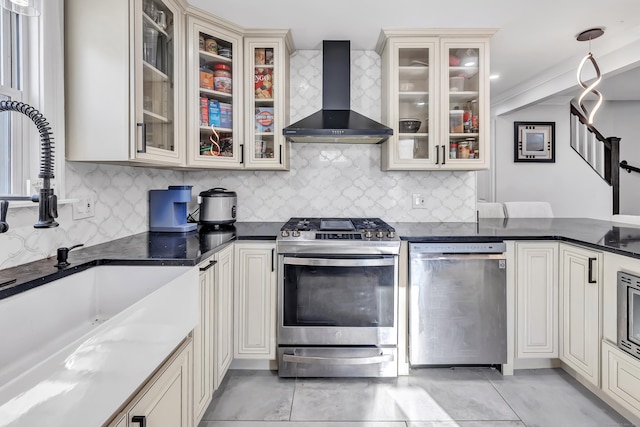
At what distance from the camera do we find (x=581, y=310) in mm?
1998

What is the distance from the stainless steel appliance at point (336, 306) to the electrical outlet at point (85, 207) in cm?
101

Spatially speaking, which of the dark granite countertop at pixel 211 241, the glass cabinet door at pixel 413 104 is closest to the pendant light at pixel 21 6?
the dark granite countertop at pixel 211 241

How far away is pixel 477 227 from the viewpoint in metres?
2.57

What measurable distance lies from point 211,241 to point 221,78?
1205mm

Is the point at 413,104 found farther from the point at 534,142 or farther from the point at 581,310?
the point at 534,142

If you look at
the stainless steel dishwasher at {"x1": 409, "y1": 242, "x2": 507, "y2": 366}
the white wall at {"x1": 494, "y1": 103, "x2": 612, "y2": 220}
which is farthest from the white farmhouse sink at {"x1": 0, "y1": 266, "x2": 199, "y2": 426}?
the white wall at {"x1": 494, "y1": 103, "x2": 612, "y2": 220}

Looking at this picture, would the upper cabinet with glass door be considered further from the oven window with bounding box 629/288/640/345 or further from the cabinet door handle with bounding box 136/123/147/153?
the oven window with bounding box 629/288/640/345

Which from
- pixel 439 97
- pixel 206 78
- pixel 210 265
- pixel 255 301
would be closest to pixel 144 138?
pixel 210 265

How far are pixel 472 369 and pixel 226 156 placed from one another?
2.25 meters

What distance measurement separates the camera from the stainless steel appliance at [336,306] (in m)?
2.10

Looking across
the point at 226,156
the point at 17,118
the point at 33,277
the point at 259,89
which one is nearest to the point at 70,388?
the point at 33,277

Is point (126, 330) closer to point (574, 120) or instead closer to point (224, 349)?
point (224, 349)

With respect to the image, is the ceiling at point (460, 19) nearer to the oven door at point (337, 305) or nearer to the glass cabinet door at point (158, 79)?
the glass cabinet door at point (158, 79)

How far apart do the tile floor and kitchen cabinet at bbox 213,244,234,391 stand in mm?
219
